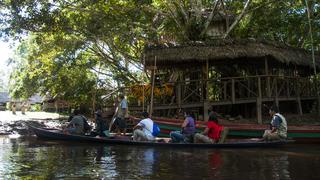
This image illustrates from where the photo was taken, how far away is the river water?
8945 millimetres

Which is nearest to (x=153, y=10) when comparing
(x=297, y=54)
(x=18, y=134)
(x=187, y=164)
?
(x=297, y=54)

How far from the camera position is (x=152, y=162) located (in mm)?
Result: 10820

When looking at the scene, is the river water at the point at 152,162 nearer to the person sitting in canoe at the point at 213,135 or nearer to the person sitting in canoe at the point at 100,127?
the person sitting in canoe at the point at 213,135

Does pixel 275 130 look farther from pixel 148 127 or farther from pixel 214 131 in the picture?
pixel 148 127

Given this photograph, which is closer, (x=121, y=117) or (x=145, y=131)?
(x=145, y=131)

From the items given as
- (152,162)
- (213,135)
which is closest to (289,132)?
(213,135)

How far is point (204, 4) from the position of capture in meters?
26.0

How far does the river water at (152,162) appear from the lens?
8.95 metres

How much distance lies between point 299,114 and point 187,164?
12477mm

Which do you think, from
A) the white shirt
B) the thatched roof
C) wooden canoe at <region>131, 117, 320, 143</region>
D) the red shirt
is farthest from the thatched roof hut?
the red shirt

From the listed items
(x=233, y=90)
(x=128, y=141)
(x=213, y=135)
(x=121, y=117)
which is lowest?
(x=128, y=141)

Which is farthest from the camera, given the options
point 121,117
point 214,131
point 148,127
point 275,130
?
point 121,117

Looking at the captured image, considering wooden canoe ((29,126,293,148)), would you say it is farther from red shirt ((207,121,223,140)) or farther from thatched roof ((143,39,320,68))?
thatched roof ((143,39,320,68))

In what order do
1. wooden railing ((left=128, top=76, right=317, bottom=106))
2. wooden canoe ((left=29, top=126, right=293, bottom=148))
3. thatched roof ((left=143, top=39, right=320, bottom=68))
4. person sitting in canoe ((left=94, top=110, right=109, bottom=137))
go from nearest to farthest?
1. wooden canoe ((left=29, top=126, right=293, bottom=148))
2. person sitting in canoe ((left=94, top=110, right=109, bottom=137))
3. thatched roof ((left=143, top=39, right=320, bottom=68))
4. wooden railing ((left=128, top=76, right=317, bottom=106))
